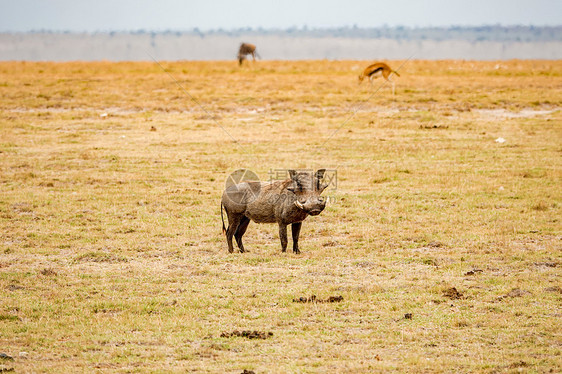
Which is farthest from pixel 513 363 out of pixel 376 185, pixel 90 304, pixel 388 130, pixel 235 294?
pixel 388 130

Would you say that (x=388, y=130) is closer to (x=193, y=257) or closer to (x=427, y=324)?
(x=193, y=257)

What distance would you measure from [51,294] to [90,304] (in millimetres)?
596

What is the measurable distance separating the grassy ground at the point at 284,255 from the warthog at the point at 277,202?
0.44 meters

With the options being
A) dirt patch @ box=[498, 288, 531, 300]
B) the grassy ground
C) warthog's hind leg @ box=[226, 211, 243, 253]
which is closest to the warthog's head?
the grassy ground

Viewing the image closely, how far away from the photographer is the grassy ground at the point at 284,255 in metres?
6.53

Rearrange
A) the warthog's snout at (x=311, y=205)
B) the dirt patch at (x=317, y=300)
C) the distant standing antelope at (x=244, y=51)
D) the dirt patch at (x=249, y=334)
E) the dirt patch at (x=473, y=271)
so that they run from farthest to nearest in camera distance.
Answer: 1. the distant standing antelope at (x=244, y=51)
2. the warthog's snout at (x=311, y=205)
3. the dirt patch at (x=473, y=271)
4. the dirt patch at (x=317, y=300)
5. the dirt patch at (x=249, y=334)

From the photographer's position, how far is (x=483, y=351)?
6.40 metres

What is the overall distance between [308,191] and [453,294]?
7.61 ft

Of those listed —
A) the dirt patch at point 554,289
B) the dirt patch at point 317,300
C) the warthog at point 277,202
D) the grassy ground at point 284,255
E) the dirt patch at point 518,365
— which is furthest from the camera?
the warthog at point 277,202

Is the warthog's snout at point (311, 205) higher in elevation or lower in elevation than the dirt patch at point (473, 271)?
higher

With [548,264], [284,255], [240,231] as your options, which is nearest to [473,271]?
[548,264]

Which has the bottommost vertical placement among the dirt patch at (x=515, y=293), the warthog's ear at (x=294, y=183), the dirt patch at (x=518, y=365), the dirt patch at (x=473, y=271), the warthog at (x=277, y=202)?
the dirt patch at (x=518, y=365)

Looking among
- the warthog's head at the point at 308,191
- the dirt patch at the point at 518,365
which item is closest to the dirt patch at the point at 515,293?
the dirt patch at the point at 518,365

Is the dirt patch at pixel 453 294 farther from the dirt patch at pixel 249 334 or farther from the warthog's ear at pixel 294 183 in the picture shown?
the warthog's ear at pixel 294 183
